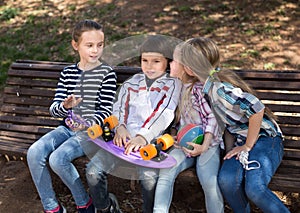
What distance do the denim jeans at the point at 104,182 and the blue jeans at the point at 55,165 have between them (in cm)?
17

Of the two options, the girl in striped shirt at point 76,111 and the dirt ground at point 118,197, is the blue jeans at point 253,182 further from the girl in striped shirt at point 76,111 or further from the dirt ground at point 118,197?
the girl in striped shirt at point 76,111

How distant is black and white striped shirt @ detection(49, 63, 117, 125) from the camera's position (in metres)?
3.69

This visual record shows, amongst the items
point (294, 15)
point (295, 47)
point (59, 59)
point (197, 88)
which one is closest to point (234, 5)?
point (294, 15)

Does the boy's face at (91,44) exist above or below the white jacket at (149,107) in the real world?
above

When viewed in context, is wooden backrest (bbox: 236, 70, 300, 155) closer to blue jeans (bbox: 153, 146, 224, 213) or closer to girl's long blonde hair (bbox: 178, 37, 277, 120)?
girl's long blonde hair (bbox: 178, 37, 277, 120)

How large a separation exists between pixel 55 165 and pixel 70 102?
510mm

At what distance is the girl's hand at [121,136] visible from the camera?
11.1ft

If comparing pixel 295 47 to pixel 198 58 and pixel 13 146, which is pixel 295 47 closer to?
pixel 198 58

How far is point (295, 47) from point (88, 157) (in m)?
3.73

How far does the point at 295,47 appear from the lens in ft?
20.2

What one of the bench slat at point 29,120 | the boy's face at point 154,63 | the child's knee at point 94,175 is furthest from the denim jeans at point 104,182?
the bench slat at point 29,120

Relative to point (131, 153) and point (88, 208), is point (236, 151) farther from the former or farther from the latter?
point (88, 208)

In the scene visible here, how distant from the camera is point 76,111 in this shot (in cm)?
373

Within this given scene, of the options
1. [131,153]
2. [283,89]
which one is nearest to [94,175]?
[131,153]
